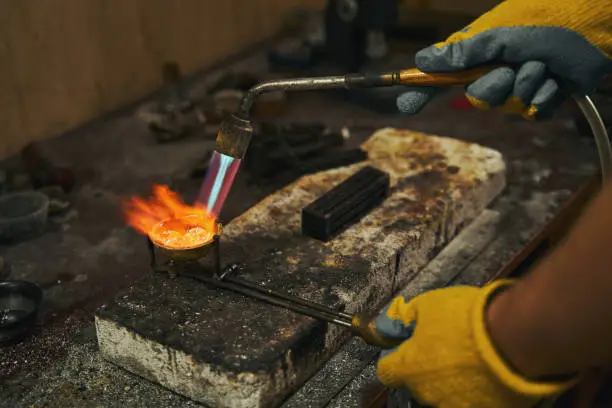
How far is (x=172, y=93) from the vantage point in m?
4.01

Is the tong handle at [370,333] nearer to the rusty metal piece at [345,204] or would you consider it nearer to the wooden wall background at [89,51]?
the rusty metal piece at [345,204]

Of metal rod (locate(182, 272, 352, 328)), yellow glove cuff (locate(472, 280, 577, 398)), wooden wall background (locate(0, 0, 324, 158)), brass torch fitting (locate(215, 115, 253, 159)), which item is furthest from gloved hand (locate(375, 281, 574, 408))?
wooden wall background (locate(0, 0, 324, 158))

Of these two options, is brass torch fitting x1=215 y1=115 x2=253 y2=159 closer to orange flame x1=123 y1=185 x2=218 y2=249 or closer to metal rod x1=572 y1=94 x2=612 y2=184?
orange flame x1=123 y1=185 x2=218 y2=249

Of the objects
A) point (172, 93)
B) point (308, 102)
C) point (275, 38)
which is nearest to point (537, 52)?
point (308, 102)

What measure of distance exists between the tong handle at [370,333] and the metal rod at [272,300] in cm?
5

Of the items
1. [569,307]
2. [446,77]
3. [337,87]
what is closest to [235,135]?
[337,87]

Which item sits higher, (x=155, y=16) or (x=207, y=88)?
(x=155, y=16)

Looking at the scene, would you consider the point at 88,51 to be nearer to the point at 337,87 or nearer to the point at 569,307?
the point at 337,87

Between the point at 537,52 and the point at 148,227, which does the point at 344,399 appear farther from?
the point at 537,52

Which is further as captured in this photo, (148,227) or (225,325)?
(148,227)

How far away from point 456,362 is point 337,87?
911 mm

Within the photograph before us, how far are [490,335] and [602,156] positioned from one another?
2.82 feet

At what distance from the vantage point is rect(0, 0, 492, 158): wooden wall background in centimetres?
340

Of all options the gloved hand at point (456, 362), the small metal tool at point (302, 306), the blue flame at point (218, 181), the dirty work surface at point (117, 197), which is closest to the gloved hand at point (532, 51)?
the gloved hand at point (456, 362)
